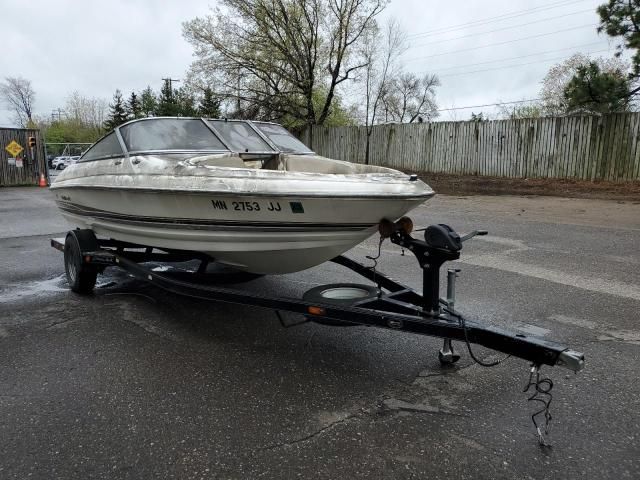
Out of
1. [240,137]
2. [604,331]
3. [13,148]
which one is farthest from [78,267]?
[13,148]

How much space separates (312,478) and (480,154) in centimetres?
1798

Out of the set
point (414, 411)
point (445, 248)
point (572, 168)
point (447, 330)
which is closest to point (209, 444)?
point (414, 411)

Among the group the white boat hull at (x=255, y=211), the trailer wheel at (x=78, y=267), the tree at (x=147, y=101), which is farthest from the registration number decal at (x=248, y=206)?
the tree at (x=147, y=101)

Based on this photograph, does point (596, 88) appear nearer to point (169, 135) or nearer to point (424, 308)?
point (169, 135)

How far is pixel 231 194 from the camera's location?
355cm

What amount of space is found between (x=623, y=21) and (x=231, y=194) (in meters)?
14.1

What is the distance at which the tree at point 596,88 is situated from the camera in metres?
13.3

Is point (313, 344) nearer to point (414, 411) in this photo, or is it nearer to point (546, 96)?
point (414, 411)

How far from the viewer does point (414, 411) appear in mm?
2875

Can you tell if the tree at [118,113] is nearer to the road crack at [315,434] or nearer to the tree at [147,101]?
the tree at [147,101]

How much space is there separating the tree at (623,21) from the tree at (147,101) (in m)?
40.5

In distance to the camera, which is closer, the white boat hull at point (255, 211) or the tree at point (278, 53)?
the white boat hull at point (255, 211)

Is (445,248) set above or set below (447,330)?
above

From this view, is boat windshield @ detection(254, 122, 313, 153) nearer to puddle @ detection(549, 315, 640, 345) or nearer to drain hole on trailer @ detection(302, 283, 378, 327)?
drain hole on trailer @ detection(302, 283, 378, 327)
